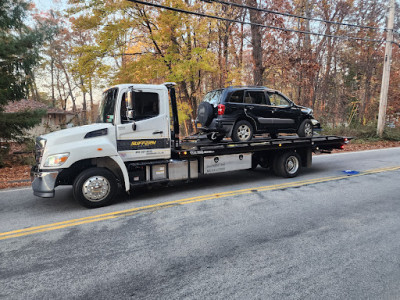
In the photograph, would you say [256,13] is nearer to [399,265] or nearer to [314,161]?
[314,161]

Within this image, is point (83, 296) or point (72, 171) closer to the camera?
point (83, 296)

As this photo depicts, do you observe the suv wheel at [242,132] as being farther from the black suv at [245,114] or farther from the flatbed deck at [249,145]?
the flatbed deck at [249,145]

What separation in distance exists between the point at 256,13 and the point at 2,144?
1625 centimetres

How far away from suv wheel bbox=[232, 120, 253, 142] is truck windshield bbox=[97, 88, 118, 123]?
3.45 m

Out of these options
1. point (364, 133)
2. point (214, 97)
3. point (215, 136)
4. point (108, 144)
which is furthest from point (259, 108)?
point (364, 133)

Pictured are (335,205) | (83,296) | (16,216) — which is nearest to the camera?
(83,296)

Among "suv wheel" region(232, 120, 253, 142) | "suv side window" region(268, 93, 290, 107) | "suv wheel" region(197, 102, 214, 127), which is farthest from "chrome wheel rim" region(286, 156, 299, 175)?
"suv wheel" region(197, 102, 214, 127)

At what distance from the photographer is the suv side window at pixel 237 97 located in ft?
25.4

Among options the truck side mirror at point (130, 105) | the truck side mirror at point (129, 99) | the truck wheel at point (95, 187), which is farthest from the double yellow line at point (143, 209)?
the truck side mirror at point (129, 99)

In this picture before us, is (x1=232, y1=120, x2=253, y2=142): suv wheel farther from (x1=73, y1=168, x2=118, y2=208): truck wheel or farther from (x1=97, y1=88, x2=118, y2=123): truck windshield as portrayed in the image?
(x1=73, y1=168, x2=118, y2=208): truck wheel

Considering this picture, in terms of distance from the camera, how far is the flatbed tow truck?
5.35 meters

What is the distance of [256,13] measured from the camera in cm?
1780

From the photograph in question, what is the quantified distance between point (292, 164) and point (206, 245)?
538 centimetres

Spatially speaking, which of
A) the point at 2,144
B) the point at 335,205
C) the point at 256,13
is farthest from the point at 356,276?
the point at 256,13
